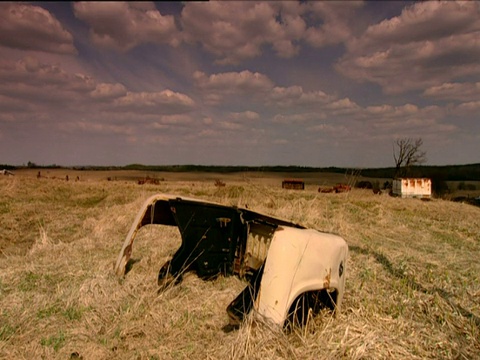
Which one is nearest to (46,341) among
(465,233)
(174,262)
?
(174,262)

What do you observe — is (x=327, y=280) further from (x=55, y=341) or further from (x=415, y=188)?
(x=415, y=188)

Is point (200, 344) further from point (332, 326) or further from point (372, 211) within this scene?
point (372, 211)

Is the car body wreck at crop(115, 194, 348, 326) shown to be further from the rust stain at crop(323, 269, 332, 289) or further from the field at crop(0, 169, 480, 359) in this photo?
the field at crop(0, 169, 480, 359)

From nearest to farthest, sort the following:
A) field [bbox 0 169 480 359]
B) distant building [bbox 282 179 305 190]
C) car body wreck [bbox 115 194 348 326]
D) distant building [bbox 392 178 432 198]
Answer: field [bbox 0 169 480 359], car body wreck [bbox 115 194 348 326], distant building [bbox 392 178 432 198], distant building [bbox 282 179 305 190]

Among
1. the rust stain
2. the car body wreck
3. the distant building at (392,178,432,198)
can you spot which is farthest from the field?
the distant building at (392,178,432,198)

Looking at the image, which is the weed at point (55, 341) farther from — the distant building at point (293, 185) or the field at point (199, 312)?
the distant building at point (293, 185)

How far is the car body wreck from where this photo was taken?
3336 millimetres

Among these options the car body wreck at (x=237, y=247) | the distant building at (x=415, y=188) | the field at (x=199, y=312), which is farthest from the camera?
the distant building at (x=415, y=188)

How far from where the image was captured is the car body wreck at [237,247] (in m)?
3.34

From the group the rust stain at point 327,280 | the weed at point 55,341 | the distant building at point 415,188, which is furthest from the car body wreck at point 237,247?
the distant building at point 415,188

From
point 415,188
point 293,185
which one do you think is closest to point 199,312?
point 415,188

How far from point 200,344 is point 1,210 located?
39.6 feet

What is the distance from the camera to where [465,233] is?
1073cm

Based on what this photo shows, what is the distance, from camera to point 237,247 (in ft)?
15.2
